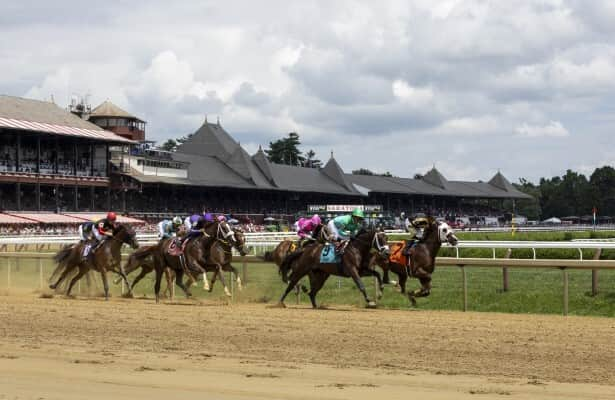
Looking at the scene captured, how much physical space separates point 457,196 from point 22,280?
6681cm

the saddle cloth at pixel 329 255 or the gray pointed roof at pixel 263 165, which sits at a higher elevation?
the gray pointed roof at pixel 263 165

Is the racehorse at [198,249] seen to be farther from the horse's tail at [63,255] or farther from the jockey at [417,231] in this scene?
the jockey at [417,231]

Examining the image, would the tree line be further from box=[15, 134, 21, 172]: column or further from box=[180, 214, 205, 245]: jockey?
box=[180, 214, 205, 245]: jockey

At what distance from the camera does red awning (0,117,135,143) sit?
49162 mm

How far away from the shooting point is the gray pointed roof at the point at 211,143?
74.6m

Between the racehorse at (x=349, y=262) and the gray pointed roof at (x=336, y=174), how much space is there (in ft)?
195

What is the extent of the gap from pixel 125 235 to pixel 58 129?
35.6 m

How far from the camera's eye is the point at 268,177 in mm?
69000

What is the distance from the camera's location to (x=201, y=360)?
371 inches

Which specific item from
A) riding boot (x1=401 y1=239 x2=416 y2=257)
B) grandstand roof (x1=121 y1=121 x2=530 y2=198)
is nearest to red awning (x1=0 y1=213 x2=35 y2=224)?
grandstand roof (x1=121 y1=121 x2=530 y2=198)

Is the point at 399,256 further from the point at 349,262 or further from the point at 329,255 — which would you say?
the point at 329,255

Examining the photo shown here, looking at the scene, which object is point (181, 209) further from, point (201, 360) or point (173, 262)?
point (201, 360)

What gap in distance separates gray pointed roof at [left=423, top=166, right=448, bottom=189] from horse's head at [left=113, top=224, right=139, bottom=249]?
69.5 m

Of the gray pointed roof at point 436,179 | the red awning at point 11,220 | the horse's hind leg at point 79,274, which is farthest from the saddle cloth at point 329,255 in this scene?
the gray pointed roof at point 436,179
